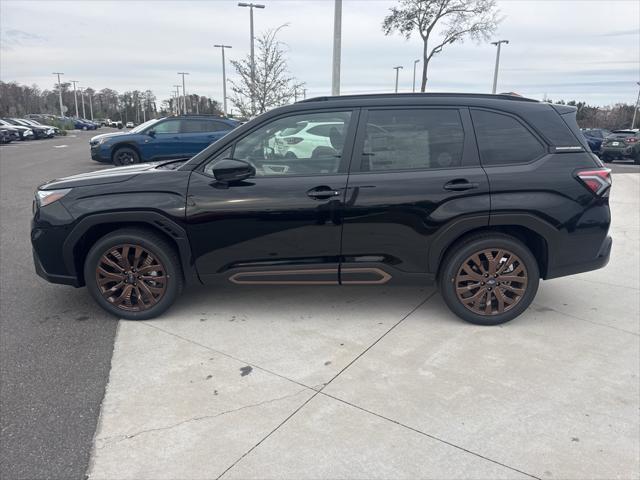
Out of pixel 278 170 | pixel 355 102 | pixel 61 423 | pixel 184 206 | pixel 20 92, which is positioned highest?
pixel 20 92

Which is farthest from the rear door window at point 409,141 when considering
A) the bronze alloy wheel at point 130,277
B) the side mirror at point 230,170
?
the bronze alloy wheel at point 130,277

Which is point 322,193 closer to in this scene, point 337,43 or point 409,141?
point 409,141

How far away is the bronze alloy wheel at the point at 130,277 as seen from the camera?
3826mm

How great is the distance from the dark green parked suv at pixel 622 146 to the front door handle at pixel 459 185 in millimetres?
21541

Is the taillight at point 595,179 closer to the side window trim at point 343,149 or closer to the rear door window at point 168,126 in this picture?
the side window trim at point 343,149

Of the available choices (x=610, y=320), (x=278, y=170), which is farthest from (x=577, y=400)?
(x=278, y=170)

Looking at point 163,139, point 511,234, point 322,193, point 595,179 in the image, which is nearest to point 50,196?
point 322,193

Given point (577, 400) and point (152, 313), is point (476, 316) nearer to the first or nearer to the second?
point (577, 400)

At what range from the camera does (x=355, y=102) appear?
3.79 meters

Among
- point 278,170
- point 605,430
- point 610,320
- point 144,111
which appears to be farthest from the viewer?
point 144,111

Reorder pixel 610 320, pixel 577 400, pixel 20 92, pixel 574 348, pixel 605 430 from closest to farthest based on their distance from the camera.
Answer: pixel 605 430, pixel 577 400, pixel 574 348, pixel 610 320, pixel 20 92

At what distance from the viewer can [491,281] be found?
3791 millimetres

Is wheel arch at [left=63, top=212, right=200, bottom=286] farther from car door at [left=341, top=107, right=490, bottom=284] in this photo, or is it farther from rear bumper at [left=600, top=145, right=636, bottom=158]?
rear bumper at [left=600, top=145, right=636, bottom=158]

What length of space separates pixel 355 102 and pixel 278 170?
0.81m
